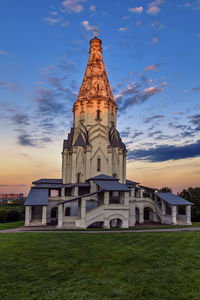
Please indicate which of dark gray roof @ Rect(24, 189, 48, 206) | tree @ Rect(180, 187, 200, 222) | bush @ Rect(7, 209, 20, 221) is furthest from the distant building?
bush @ Rect(7, 209, 20, 221)

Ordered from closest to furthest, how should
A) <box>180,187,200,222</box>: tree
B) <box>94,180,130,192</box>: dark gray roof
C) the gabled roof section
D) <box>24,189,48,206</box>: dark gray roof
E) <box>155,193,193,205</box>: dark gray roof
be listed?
<box>94,180,130,192</box>: dark gray roof < <box>24,189,48,206</box>: dark gray roof < <box>155,193,193,205</box>: dark gray roof < <box>180,187,200,222</box>: tree < the gabled roof section

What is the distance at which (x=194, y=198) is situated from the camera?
139 ft

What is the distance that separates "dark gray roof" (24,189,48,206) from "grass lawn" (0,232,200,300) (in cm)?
1295

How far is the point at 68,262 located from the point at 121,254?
315 centimetres

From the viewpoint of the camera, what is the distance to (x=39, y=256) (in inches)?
481

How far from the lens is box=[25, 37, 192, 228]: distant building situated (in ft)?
101

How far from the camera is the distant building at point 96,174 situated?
3080 cm

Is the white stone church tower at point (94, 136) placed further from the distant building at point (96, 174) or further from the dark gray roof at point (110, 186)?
the dark gray roof at point (110, 186)

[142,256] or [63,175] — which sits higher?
[63,175]

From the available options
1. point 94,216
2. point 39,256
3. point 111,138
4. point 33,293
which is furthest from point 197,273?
point 111,138

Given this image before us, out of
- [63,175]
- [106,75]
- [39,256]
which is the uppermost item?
[106,75]

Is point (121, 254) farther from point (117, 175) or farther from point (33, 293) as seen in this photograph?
point (117, 175)

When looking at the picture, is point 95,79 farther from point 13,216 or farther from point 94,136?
point 13,216

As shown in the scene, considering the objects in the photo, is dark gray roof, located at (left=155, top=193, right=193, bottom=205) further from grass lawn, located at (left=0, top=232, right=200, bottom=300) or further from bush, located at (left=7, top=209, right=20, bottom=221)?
bush, located at (left=7, top=209, right=20, bottom=221)
